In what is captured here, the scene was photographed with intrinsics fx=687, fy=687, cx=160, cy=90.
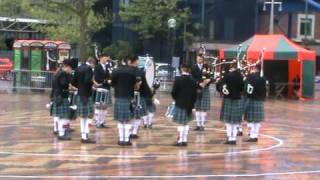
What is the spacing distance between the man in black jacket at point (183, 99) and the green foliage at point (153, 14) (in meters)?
38.0

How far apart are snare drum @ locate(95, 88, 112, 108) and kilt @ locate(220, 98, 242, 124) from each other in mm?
3008

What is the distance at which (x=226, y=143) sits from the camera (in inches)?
565

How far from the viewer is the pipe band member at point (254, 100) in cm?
1470

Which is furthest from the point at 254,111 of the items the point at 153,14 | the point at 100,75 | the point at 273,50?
the point at 153,14

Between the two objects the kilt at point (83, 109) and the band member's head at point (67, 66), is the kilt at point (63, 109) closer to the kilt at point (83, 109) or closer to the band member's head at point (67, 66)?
the kilt at point (83, 109)

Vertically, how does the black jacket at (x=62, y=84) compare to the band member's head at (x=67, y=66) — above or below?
below

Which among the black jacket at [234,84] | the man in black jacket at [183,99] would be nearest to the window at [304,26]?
the black jacket at [234,84]

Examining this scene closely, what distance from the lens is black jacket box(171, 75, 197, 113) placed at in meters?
13.7

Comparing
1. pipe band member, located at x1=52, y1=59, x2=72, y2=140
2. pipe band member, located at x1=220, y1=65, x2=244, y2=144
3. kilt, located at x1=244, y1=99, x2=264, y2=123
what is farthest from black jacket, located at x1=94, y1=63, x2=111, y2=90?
kilt, located at x1=244, y1=99, x2=264, y2=123

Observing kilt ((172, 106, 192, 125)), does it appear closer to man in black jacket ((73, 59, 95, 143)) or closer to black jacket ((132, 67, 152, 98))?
black jacket ((132, 67, 152, 98))

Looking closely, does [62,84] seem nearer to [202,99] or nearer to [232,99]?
[232,99]

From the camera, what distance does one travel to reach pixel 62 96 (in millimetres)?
14250

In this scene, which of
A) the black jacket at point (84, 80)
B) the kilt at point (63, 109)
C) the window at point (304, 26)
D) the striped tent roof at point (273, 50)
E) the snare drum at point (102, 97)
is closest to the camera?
the black jacket at point (84, 80)

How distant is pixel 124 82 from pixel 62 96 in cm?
160
